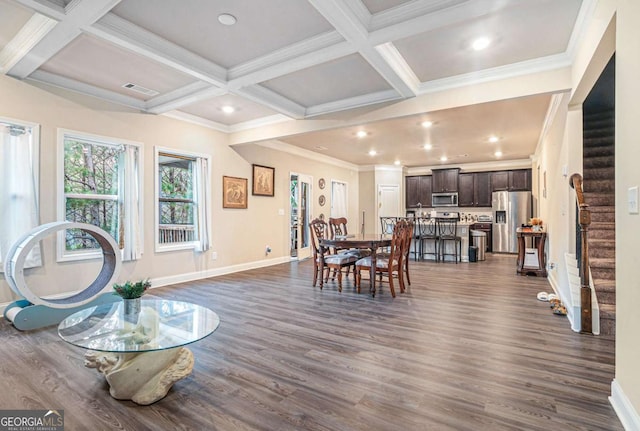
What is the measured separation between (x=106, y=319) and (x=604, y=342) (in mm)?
3861

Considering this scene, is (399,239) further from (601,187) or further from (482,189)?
(482,189)

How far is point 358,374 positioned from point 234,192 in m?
4.56

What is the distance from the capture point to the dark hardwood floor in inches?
66.7

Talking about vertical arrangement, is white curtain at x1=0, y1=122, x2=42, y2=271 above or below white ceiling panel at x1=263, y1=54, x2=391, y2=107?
below

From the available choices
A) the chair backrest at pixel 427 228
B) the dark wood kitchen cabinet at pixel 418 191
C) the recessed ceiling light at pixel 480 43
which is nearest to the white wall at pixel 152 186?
the chair backrest at pixel 427 228

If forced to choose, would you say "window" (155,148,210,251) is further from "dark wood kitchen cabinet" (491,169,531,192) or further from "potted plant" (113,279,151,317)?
"dark wood kitchen cabinet" (491,169,531,192)

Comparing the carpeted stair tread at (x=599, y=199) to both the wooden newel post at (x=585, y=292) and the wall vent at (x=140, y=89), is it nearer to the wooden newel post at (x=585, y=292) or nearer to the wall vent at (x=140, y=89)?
the wooden newel post at (x=585, y=292)

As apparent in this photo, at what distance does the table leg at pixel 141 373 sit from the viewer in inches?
73.2

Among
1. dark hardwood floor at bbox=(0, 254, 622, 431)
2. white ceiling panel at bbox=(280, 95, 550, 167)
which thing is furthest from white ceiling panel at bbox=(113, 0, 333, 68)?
dark hardwood floor at bbox=(0, 254, 622, 431)

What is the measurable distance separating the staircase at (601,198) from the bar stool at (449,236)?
345 cm

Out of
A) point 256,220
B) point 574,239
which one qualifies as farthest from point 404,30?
point 256,220

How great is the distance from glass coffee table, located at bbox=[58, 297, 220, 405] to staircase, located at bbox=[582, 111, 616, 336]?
346 centimetres

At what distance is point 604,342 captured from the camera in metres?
2.67

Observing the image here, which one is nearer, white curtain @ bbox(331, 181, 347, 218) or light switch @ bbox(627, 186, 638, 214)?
light switch @ bbox(627, 186, 638, 214)
